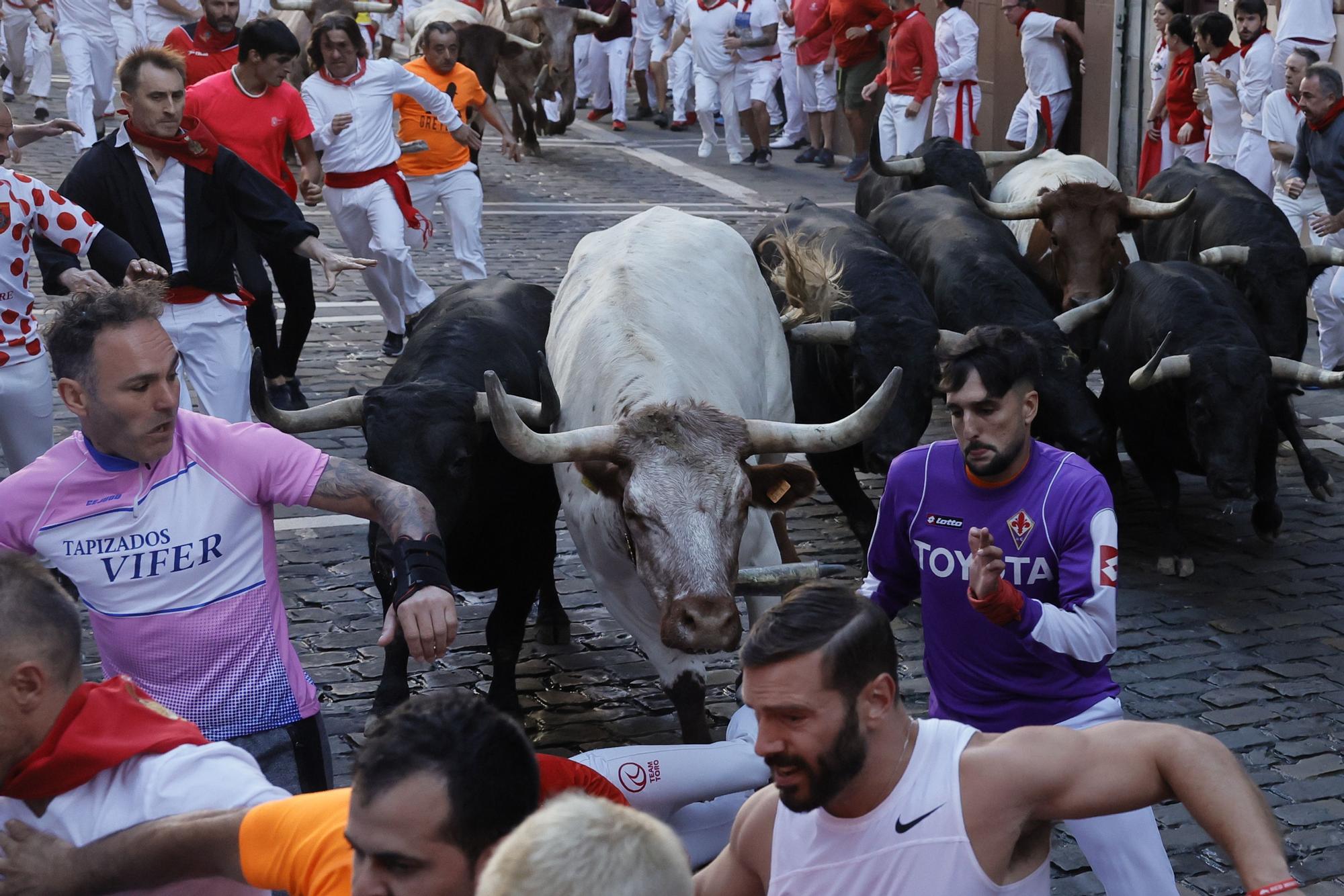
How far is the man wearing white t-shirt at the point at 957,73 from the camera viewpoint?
1766 centimetres

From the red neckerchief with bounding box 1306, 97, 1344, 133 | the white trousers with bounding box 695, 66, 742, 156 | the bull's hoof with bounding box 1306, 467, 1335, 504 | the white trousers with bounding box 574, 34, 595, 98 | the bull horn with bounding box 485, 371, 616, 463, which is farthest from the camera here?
the white trousers with bounding box 574, 34, 595, 98

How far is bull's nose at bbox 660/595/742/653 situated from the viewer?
204 inches

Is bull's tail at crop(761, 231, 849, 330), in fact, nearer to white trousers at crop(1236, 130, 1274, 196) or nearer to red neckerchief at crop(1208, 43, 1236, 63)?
white trousers at crop(1236, 130, 1274, 196)

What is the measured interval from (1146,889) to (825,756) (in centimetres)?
154

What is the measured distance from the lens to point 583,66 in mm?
26344

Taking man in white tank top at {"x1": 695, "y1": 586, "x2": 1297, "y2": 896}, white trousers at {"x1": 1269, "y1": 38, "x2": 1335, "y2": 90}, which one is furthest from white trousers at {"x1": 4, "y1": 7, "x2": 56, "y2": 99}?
man in white tank top at {"x1": 695, "y1": 586, "x2": 1297, "y2": 896}

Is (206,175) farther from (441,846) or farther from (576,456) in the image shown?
(441,846)

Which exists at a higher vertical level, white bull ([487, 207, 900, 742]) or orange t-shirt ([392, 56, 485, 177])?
orange t-shirt ([392, 56, 485, 177])

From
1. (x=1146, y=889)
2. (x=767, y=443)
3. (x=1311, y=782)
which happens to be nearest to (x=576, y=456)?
(x=767, y=443)

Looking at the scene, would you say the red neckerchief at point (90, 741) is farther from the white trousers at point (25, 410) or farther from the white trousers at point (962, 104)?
the white trousers at point (962, 104)

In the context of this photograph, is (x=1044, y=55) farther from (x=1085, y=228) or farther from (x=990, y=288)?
(x=990, y=288)

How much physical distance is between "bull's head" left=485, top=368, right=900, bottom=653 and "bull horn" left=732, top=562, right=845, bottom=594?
2.6 inches

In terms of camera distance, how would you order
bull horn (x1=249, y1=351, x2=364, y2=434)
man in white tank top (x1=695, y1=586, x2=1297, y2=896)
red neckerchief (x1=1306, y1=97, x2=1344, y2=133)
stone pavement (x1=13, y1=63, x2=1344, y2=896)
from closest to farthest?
man in white tank top (x1=695, y1=586, x2=1297, y2=896)
stone pavement (x1=13, y1=63, x2=1344, y2=896)
bull horn (x1=249, y1=351, x2=364, y2=434)
red neckerchief (x1=1306, y1=97, x2=1344, y2=133)

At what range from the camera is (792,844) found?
3209 mm
